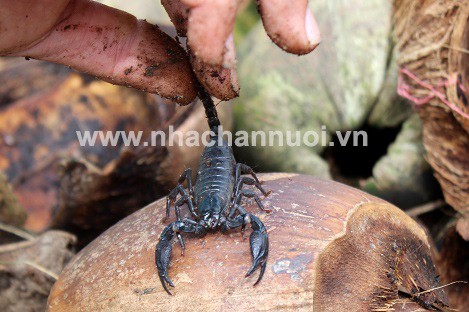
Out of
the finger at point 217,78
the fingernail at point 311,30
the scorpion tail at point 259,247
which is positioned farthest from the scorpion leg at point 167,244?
the fingernail at point 311,30

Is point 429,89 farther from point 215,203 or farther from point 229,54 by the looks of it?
point 229,54

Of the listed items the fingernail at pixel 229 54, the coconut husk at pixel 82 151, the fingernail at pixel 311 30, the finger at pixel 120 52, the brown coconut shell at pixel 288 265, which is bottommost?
the coconut husk at pixel 82 151

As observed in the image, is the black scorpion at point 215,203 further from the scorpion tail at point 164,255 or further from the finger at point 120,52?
the finger at point 120,52

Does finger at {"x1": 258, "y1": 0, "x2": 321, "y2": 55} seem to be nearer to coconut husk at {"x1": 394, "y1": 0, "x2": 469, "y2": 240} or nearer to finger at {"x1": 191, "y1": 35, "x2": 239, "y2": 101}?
finger at {"x1": 191, "y1": 35, "x2": 239, "y2": 101}

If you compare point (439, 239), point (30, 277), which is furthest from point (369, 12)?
point (30, 277)

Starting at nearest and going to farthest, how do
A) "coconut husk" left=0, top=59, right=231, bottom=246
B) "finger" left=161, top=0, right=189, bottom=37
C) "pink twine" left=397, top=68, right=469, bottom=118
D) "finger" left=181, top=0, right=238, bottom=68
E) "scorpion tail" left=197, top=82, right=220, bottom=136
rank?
"finger" left=181, top=0, right=238, bottom=68, "finger" left=161, top=0, right=189, bottom=37, "scorpion tail" left=197, top=82, right=220, bottom=136, "pink twine" left=397, top=68, right=469, bottom=118, "coconut husk" left=0, top=59, right=231, bottom=246

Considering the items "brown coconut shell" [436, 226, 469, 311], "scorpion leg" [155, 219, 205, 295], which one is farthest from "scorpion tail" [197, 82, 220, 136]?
"brown coconut shell" [436, 226, 469, 311]
